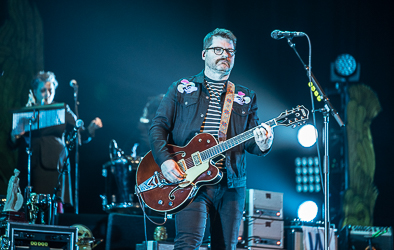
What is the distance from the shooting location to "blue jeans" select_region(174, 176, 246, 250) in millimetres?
3457

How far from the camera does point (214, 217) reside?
3.67 metres

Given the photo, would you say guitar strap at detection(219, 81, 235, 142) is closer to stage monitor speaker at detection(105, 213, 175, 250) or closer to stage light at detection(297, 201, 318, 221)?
stage monitor speaker at detection(105, 213, 175, 250)

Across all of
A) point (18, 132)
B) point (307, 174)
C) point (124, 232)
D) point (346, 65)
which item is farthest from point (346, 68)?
point (18, 132)

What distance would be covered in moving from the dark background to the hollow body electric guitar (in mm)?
→ 4712

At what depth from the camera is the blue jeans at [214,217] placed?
3457 mm

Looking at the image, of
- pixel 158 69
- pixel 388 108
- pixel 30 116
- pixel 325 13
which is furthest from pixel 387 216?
pixel 30 116

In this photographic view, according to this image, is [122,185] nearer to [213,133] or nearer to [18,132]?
[18,132]

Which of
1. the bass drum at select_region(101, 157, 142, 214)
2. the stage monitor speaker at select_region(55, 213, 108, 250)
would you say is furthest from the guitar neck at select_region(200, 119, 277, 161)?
the bass drum at select_region(101, 157, 142, 214)

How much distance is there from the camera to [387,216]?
8609 millimetres

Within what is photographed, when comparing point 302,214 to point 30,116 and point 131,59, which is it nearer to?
point 131,59

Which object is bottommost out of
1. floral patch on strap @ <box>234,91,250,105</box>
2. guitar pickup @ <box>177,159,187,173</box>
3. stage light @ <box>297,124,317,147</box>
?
guitar pickup @ <box>177,159,187,173</box>

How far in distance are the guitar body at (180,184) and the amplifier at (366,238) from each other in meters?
3.75

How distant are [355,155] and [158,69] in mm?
3908

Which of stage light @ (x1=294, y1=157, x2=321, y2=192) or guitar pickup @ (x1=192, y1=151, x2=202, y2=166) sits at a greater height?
stage light @ (x1=294, y1=157, x2=321, y2=192)
